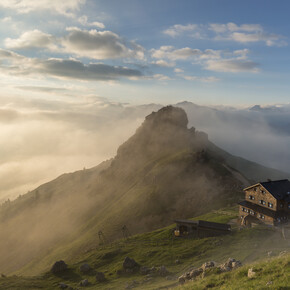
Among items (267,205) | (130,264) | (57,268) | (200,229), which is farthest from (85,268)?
(267,205)

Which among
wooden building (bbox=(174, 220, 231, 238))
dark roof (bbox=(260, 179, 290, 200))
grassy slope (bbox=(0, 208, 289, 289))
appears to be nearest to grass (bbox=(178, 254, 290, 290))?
grassy slope (bbox=(0, 208, 289, 289))

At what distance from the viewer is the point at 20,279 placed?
231 feet

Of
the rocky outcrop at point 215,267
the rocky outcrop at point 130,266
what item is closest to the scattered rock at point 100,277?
the rocky outcrop at point 130,266

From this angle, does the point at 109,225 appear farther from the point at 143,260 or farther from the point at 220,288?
the point at 220,288

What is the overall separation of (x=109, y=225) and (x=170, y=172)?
151 ft

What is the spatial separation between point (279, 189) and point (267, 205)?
6.65m

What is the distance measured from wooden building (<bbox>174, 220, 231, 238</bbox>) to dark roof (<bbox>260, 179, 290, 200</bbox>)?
20144 mm

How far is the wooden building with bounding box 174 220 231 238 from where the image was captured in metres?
72.8

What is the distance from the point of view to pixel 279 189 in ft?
274

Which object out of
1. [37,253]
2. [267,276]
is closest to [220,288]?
[267,276]

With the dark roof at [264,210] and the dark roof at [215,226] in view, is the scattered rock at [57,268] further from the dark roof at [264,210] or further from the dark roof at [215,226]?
the dark roof at [264,210]

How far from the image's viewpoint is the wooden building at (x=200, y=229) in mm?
72812

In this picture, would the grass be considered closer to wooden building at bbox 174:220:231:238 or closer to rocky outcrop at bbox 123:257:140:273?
rocky outcrop at bbox 123:257:140:273

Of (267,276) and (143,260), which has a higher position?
(267,276)
